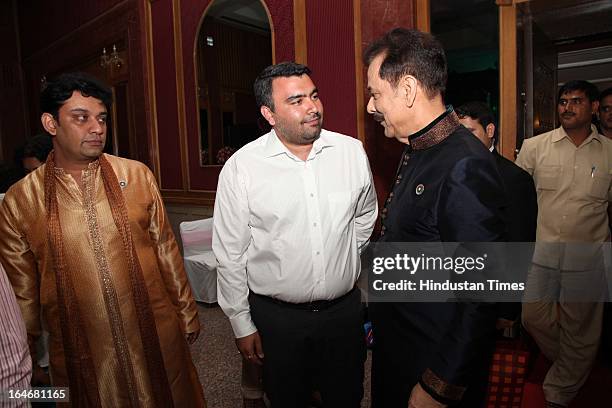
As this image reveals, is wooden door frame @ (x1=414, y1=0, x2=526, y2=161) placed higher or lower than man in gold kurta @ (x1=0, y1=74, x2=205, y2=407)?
higher

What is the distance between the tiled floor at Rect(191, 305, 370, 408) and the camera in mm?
2535

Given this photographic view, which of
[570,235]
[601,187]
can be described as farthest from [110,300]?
[601,187]

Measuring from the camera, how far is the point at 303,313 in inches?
66.6

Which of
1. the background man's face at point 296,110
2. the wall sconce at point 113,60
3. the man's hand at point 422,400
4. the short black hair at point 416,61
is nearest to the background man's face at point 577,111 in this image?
the background man's face at point 296,110

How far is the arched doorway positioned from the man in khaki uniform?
2.68 metres

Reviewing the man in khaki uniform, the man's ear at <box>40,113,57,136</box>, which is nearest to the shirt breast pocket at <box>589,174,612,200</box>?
the man in khaki uniform

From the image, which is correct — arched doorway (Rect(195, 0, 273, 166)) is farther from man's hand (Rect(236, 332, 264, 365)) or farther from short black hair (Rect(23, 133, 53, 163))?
man's hand (Rect(236, 332, 264, 365))

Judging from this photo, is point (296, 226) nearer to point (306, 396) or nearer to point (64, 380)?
point (306, 396)

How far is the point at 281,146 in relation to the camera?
1794 millimetres

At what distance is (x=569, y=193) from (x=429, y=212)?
197 centimetres

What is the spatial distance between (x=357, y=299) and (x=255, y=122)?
302cm

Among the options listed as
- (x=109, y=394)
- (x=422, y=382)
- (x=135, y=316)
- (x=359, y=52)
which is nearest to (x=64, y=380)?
(x=109, y=394)

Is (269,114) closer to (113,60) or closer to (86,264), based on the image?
(86,264)

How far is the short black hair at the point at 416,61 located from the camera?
3.79 feet
